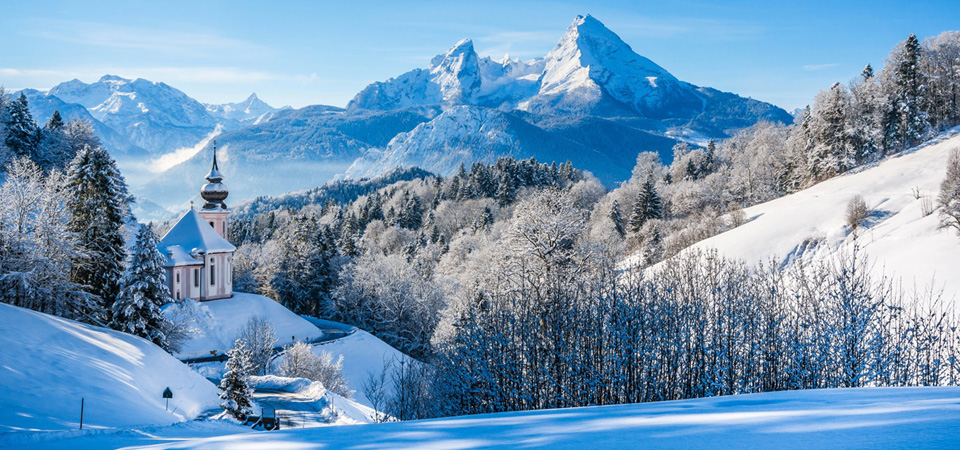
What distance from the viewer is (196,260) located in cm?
3894

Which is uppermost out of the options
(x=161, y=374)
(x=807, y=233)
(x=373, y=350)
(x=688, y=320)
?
(x=807, y=233)

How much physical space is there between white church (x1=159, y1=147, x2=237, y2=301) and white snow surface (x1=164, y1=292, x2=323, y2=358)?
1.12 m

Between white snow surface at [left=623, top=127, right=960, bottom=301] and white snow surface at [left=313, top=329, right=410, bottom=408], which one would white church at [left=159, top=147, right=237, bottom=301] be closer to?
white snow surface at [left=313, top=329, right=410, bottom=408]

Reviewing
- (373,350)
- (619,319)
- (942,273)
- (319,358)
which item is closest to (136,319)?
(319,358)

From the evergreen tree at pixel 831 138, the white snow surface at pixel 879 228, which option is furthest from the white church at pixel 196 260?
the evergreen tree at pixel 831 138

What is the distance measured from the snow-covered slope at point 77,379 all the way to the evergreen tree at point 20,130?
127 feet

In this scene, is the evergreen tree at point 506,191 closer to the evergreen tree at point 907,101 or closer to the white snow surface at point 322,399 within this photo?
the evergreen tree at point 907,101

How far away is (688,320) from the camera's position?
613 inches

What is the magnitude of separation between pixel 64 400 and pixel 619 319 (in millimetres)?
12917

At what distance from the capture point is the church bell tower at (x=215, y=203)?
1775 inches

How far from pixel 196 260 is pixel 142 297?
14189mm

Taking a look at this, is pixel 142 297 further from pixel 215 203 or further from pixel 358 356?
pixel 215 203

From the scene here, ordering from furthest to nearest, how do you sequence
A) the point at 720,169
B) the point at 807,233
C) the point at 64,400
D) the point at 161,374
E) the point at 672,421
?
the point at 720,169 < the point at 807,233 < the point at 161,374 < the point at 64,400 < the point at 672,421

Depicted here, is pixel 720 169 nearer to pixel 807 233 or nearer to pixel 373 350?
pixel 807 233
